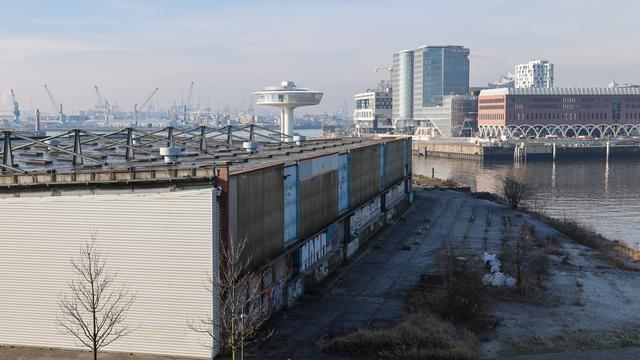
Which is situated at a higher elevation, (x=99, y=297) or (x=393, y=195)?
(x=99, y=297)

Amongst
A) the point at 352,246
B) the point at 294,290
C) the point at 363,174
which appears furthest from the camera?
the point at 363,174

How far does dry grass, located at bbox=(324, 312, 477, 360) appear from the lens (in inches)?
1096

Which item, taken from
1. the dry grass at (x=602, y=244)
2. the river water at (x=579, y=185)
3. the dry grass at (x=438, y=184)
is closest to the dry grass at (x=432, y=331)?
the dry grass at (x=602, y=244)

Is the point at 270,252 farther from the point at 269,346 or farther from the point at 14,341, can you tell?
the point at 14,341

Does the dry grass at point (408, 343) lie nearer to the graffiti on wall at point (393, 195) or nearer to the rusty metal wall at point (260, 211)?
the rusty metal wall at point (260, 211)

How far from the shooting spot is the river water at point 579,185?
74.9m

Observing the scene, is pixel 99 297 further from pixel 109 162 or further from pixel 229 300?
pixel 109 162

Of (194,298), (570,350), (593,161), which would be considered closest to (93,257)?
(194,298)

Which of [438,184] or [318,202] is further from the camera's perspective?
[438,184]

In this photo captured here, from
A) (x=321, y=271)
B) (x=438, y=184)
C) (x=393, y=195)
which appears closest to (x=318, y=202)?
(x=321, y=271)

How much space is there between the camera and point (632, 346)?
100ft

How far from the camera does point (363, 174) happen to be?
55125mm

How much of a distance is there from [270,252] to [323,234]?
1014 cm

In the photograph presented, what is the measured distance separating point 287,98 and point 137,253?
111 metres
